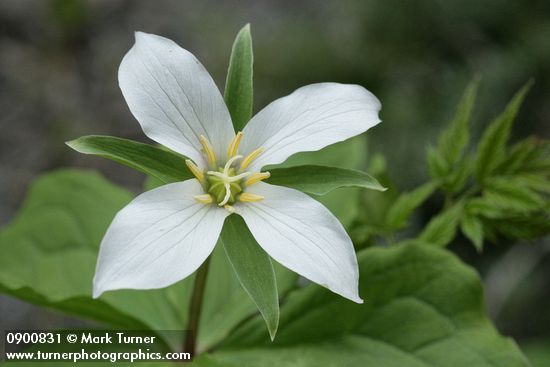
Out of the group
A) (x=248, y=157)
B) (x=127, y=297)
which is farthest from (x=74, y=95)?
(x=248, y=157)

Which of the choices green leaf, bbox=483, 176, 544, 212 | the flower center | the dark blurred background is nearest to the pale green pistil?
the flower center

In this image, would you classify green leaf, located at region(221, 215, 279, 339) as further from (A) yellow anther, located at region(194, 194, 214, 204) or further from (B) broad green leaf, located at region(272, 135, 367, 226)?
(B) broad green leaf, located at region(272, 135, 367, 226)

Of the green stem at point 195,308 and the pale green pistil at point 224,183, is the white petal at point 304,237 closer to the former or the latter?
the pale green pistil at point 224,183

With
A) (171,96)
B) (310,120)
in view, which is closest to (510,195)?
(310,120)

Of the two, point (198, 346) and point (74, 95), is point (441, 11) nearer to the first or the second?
point (74, 95)

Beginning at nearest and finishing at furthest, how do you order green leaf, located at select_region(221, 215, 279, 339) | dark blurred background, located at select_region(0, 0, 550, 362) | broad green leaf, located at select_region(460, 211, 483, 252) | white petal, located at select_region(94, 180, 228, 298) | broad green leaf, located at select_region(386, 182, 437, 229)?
white petal, located at select_region(94, 180, 228, 298) → green leaf, located at select_region(221, 215, 279, 339) → broad green leaf, located at select_region(460, 211, 483, 252) → broad green leaf, located at select_region(386, 182, 437, 229) → dark blurred background, located at select_region(0, 0, 550, 362)
